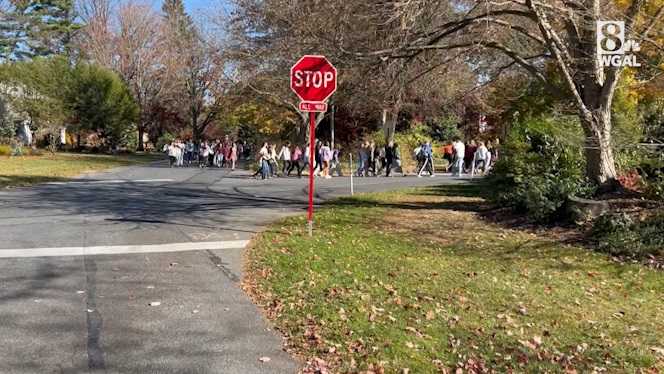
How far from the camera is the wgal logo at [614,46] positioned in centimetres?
1060

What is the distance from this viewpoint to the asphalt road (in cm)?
468

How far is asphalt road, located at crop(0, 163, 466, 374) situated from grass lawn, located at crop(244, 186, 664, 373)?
45cm

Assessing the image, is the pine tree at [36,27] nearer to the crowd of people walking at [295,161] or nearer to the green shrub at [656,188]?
the crowd of people walking at [295,161]

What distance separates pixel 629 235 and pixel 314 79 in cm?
537

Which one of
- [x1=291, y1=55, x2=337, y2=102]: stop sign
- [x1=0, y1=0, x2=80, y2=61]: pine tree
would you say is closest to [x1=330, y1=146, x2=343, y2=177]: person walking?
[x1=291, y1=55, x2=337, y2=102]: stop sign

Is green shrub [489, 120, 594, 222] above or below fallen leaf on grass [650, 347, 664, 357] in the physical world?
above

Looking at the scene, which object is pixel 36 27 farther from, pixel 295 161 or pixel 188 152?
pixel 295 161

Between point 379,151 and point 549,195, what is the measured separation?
56.5 feet

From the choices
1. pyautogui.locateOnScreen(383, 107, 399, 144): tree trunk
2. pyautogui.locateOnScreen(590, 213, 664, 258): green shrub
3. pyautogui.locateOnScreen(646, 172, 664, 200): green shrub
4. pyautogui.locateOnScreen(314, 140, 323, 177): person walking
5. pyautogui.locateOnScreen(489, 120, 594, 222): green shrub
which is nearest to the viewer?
pyautogui.locateOnScreen(590, 213, 664, 258): green shrub

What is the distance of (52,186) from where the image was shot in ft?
60.1

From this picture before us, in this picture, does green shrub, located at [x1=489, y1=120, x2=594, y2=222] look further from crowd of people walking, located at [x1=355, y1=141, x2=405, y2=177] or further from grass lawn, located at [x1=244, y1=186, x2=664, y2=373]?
crowd of people walking, located at [x1=355, y1=141, x2=405, y2=177]

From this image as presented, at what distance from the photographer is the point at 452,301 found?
21.1 ft

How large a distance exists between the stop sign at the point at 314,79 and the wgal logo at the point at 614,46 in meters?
4.89

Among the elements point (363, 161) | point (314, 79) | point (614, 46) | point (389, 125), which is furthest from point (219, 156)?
point (614, 46)
